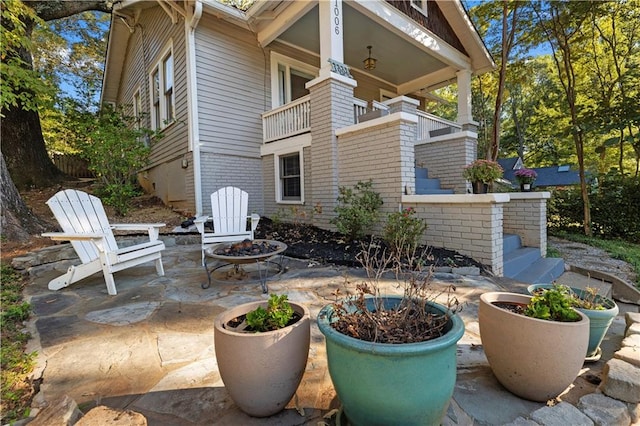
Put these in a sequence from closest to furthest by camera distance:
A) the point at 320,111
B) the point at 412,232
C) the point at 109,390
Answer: the point at 109,390 → the point at 412,232 → the point at 320,111

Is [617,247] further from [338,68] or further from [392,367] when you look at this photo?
[392,367]

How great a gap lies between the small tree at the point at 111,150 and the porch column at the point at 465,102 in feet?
23.8

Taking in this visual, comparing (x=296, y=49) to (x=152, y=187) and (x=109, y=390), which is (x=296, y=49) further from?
(x=109, y=390)

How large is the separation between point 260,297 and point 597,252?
631 centimetres

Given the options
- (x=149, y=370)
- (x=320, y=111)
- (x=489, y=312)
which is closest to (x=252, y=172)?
(x=320, y=111)

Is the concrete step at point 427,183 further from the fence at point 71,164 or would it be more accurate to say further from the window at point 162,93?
the fence at point 71,164

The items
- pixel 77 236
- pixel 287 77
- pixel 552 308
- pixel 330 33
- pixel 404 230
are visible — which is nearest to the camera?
pixel 552 308

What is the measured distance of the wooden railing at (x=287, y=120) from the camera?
5.82 m

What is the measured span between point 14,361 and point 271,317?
5.18 ft

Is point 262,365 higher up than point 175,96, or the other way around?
point 175,96

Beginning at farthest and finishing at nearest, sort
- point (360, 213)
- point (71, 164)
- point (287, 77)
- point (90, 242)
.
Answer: point (71, 164), point (287, 77), point (360, 213), point (90, 242)

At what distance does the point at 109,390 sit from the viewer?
4.79 feet

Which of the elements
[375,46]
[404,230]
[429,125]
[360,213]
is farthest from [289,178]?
[375,46]

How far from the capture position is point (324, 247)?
4516 mm
